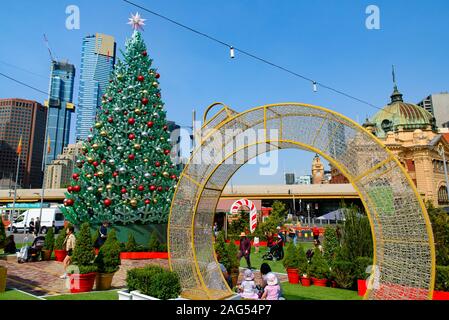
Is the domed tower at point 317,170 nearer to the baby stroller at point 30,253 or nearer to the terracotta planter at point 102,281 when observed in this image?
the baby stroller at point 30,253

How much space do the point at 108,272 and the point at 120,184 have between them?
7.40 metres

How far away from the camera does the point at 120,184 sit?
611 inches

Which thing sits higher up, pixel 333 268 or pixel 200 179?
pixel 200 179

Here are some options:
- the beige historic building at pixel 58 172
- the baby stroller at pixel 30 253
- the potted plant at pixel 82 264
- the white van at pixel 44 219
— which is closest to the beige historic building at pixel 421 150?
the white van at pixel 44 219

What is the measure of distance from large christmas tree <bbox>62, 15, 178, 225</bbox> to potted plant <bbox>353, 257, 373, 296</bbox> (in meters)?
10.1

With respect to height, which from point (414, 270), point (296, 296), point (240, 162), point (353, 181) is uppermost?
point (240, 162)

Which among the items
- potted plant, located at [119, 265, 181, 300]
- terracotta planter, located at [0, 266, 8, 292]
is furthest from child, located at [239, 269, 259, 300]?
terracotta planter, located at [0, 266, 8, 292]

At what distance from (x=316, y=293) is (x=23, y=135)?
133356 mm

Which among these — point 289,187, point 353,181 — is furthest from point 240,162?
point 289,187

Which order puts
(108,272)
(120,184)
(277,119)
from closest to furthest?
(277,119) < (108,272) < (120,184)

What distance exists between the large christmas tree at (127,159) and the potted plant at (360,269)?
10.1m
